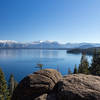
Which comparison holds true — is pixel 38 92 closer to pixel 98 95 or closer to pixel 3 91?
pixel 98 95

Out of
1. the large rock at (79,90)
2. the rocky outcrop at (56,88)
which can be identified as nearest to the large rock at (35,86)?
the rocky outcrop at (56,88)

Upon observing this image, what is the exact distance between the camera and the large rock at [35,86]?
8.04m

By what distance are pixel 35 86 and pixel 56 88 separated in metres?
1.78

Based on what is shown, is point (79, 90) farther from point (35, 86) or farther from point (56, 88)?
point (35, 86)

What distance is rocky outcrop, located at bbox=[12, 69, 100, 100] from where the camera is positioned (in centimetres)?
654

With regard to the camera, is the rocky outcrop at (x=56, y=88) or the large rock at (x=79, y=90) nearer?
the large rock at (x=79, y=90)

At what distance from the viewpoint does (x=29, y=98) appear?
8.05m

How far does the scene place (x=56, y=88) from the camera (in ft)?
26.4

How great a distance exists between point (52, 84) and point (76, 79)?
2.11m

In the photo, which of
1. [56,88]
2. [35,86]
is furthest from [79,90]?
[35,86]

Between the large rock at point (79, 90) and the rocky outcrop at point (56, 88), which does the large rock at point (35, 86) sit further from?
the large rock at point (79, 90)

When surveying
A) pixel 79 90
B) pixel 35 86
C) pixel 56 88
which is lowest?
pixel 56 88

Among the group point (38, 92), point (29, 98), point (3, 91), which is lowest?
point (3, 91)

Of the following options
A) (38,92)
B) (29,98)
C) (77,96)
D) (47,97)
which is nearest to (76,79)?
(77,96)
